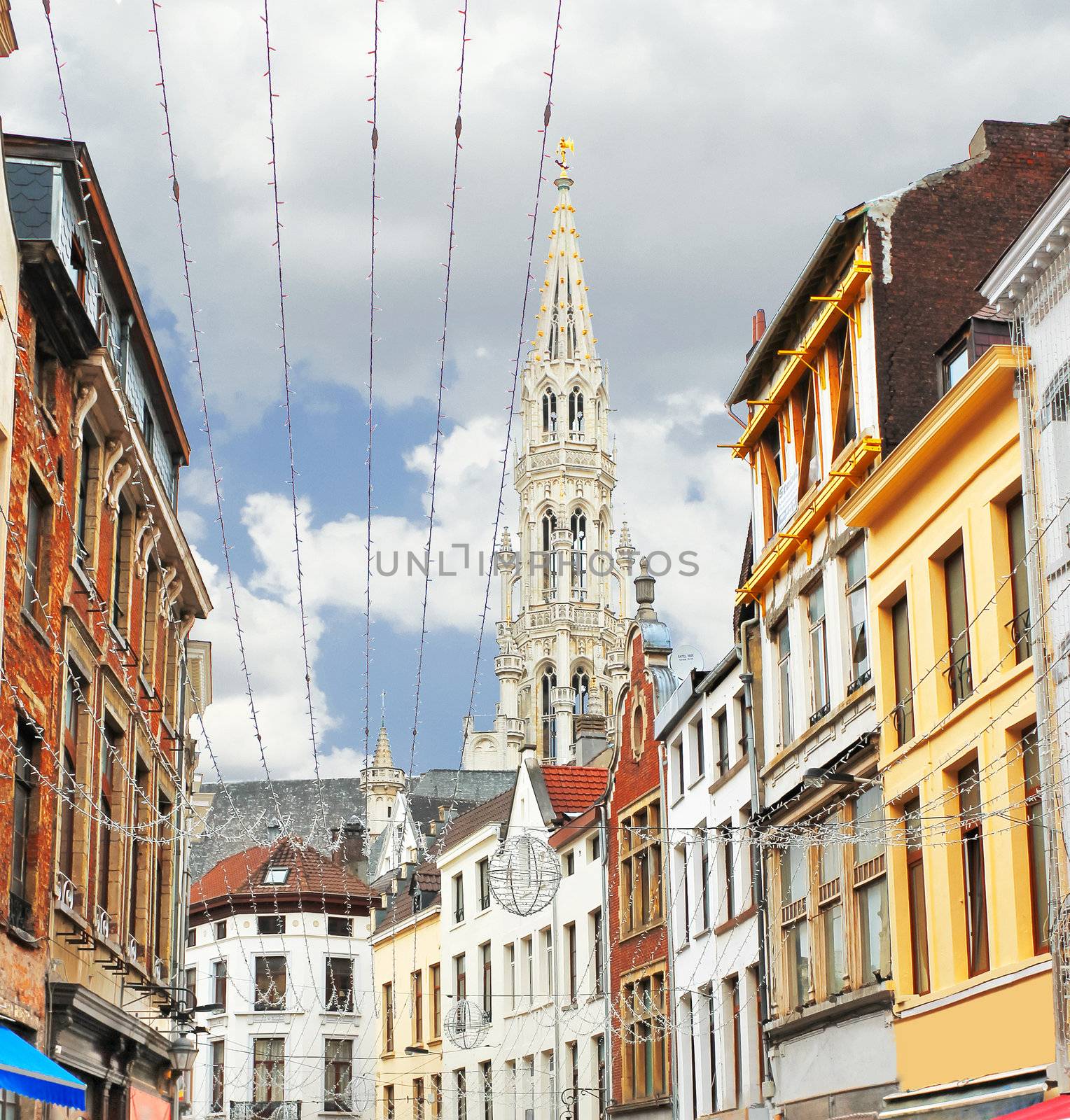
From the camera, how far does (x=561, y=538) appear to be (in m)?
153

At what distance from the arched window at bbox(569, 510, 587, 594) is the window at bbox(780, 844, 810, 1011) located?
12681cm

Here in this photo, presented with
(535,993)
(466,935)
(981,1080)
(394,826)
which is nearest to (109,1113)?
(981,1080)

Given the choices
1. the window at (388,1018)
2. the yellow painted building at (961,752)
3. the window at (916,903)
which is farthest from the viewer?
the window at (388,1018)

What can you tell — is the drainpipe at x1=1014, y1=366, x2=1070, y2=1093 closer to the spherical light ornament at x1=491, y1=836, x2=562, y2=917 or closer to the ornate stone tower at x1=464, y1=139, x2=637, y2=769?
the spherical light ornament at x1=491, y1=836, x2=562, y2=917

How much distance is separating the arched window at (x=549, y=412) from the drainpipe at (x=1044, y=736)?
13864 cm

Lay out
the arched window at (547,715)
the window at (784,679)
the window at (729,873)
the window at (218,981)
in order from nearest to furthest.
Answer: the window at (784,679), the window at (729,873), the window at (218,981), the arched window at (547,715)

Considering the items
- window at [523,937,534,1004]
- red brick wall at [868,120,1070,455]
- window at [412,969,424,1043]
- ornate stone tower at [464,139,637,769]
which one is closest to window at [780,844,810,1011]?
red brick wall at [868,120,1070,455]

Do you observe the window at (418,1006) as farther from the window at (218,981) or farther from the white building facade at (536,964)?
the window at (218,981)

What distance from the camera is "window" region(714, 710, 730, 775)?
105 feet

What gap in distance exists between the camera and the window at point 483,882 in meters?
52.1

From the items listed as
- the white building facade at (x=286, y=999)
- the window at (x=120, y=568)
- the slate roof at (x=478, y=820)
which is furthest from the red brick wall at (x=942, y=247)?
the white building facade at (x=286, y=999)

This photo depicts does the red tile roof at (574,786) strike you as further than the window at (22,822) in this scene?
Yes

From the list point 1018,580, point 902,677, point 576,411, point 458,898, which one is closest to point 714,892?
point 902,677

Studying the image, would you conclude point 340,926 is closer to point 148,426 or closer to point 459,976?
point 459,976
